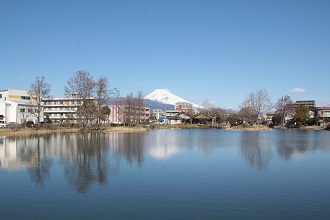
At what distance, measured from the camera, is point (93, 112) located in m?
48.9

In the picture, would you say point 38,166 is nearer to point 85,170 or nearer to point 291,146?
point 85,170

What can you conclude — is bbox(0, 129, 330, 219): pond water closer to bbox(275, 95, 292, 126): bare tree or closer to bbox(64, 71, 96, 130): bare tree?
bbox(64, 71, 96, 130): bare tree

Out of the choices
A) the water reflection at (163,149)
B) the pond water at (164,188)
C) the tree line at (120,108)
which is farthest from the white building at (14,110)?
the pond water at (164,188)

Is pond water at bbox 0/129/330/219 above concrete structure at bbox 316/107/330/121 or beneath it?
beneath

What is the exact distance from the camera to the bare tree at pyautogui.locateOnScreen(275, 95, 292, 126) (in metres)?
77.0

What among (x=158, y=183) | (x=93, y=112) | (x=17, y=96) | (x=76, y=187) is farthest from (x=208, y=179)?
(x=17, y=96)

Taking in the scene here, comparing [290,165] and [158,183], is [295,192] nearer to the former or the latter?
[158,183]

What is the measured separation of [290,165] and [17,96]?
72.4 meters

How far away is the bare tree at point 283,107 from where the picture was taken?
7699 cm

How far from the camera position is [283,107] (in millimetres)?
76625

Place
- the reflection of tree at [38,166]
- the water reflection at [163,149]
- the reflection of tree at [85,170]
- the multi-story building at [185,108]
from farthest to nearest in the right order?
the multi-story building at [185,108], the water reflection at [163,149], the reflection of tree at [38,166], the reflection of tree at [85,170]

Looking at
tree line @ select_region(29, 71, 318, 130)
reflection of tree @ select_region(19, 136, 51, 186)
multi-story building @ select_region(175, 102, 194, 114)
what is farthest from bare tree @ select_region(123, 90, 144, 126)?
reflection of tree @ select_region(19, 136, 51, 186)

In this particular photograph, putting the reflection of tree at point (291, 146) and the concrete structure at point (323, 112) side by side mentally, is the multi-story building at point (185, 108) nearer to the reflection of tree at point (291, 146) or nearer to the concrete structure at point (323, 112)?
the concrete structure at point (323, 112)

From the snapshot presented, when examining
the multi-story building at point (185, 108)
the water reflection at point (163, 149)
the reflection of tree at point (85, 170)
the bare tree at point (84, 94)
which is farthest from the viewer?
the multi-story building at point (185, 108)
